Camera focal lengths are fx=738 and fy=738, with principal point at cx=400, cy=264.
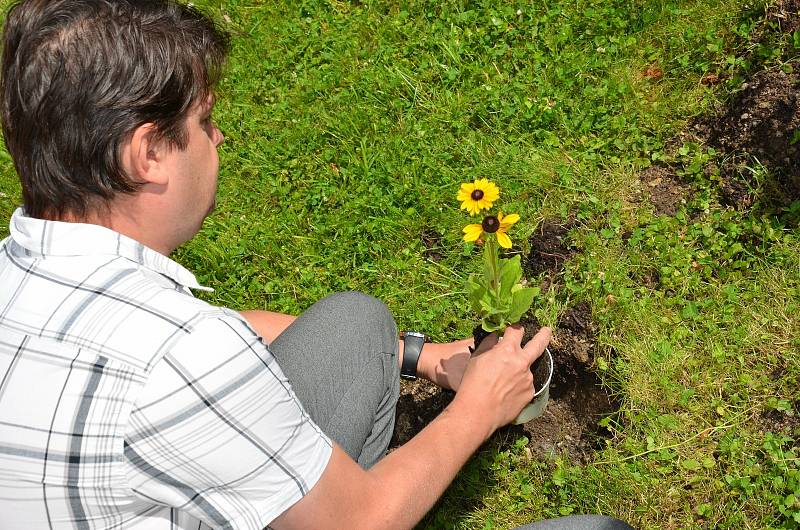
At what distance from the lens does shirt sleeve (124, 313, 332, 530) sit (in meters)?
1.23

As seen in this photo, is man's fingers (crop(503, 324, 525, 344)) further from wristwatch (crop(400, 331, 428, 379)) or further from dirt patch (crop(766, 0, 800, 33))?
dirt patch (crop(766, 0, 800, 33))

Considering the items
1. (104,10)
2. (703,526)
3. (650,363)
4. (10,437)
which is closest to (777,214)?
(650,363)

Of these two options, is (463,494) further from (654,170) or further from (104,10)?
(104,10)

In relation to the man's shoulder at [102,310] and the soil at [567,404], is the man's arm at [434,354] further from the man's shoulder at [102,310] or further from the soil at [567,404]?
the man's shoulder at [102,310]

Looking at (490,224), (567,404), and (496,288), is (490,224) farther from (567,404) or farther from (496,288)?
(567,404)

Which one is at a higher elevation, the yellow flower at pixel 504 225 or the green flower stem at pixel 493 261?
the yellow flower at pixel 504 225

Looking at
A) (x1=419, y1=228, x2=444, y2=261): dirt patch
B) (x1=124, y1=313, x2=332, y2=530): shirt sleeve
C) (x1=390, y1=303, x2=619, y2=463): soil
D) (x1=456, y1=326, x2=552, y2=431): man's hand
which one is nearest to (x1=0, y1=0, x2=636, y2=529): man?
(x1=124, y1=313, x2=332, y2=530): shirt sleeve

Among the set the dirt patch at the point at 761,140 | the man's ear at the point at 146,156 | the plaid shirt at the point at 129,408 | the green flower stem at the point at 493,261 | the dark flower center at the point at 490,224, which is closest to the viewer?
the plaid shirt at the point at 129,408

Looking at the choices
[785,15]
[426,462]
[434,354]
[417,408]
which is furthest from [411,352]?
[785,15]

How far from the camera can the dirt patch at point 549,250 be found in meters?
2.89

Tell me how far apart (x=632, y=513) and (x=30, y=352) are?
1940 millimetres

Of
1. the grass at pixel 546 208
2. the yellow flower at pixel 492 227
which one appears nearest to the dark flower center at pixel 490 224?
the yellow flower at pixel 492 227

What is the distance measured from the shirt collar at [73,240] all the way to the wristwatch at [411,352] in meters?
1.26

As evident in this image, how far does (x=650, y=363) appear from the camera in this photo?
2.60 meters
